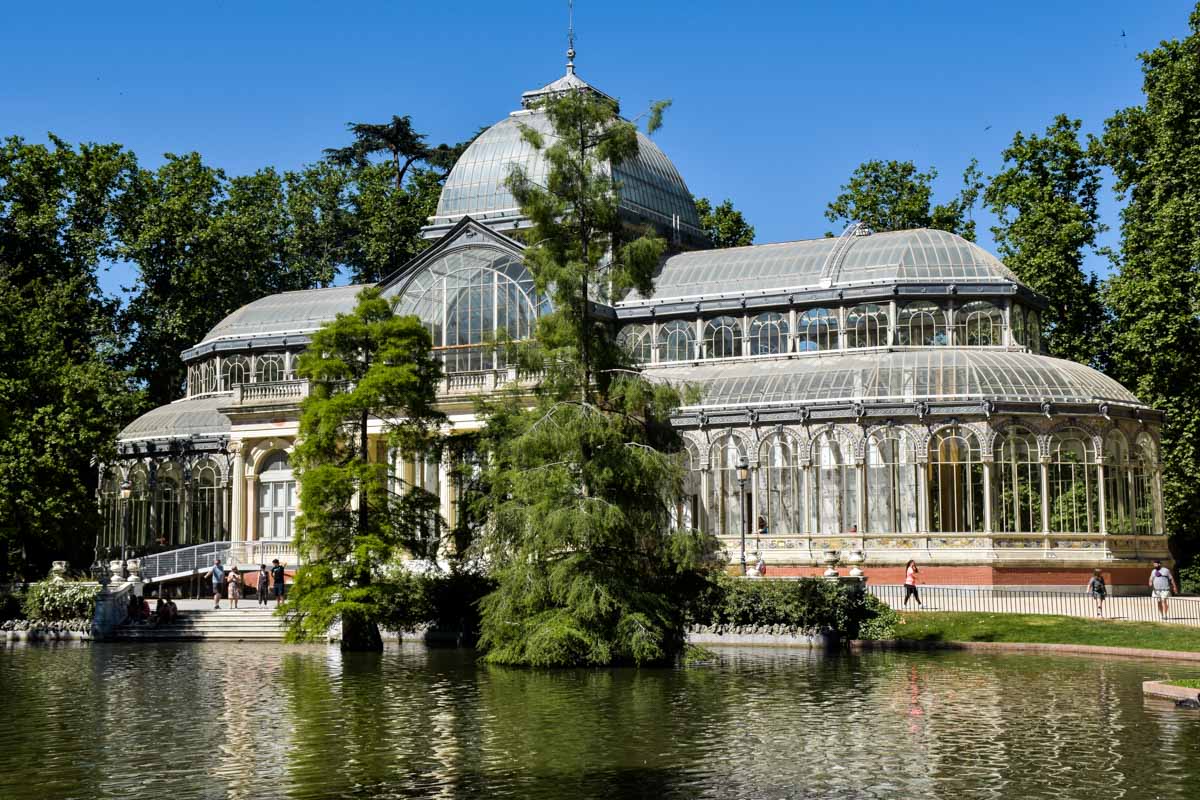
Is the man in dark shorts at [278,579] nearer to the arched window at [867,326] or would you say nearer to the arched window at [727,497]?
the arched window at [727,497]

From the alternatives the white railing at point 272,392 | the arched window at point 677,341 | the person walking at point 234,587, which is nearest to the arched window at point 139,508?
the white railing at point 272,392

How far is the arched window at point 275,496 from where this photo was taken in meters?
64.0

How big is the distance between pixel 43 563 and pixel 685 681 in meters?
43.9

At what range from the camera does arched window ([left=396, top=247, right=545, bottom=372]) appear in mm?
60844

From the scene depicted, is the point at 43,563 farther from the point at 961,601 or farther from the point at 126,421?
the point at 961,601

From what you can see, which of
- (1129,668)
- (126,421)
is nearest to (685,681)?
(1129,668)

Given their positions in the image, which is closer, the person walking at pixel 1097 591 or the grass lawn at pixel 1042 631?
the grass lawn at pixel 1042 631

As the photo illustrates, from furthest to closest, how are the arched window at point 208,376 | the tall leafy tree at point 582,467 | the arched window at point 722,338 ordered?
the arched window at point 208,376 < the arched window at point 722,338 < the tall leafy tree at point 582,467

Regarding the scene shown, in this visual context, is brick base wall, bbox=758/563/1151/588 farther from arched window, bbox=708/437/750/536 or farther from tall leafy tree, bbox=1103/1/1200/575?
tall leafy tree, bbox=1103/1/1200/575

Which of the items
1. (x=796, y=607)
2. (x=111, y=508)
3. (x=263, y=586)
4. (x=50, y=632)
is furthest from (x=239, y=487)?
(x=796, y=607)

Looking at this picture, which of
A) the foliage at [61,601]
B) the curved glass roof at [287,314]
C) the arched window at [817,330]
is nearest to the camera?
the foliage at [61,601]

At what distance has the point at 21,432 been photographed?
57.8 meters

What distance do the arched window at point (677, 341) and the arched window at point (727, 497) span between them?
7.61 metres

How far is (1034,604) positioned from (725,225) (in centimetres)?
4151
